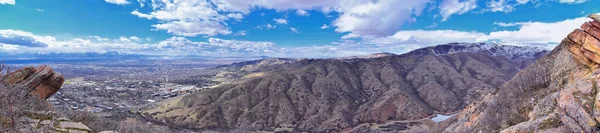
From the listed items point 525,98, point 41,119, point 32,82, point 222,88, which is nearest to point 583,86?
point 525,98

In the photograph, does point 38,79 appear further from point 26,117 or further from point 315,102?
point 315,102

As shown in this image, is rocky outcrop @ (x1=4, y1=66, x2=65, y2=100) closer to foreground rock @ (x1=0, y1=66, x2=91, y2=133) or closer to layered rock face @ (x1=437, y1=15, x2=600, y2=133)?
foreground rock @ (x1=0, y1=66, x2=91, y2=133)

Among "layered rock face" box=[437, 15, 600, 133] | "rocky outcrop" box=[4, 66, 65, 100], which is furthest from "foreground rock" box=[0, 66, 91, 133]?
"layered rock face" box=[437, 15, 600, 133]

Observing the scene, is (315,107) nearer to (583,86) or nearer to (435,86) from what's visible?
(435,86)

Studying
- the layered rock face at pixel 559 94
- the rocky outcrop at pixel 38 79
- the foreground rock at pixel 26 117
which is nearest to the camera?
the layered rock face at pixel 559 94

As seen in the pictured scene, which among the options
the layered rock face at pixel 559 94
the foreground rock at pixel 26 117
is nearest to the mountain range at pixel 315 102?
the layered rock face at pixel 559 94

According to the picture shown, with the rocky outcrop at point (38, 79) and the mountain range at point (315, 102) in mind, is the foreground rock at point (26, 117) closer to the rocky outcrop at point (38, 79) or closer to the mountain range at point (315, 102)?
the rocky outcrop at point (38, 79)

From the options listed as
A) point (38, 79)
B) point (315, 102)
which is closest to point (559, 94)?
point (38, 79)

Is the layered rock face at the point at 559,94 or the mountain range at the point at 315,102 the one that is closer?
the layered rock face at the point at 559,94

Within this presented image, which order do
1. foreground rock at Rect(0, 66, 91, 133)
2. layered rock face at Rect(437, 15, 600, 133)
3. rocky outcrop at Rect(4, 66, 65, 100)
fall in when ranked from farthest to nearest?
rocky outcrop at Rect(4, 66, 65, 100) → foreground rock at Rect(0, 66, 91, 133) → layered rock face at Rect(437, 15, 600, 133)
